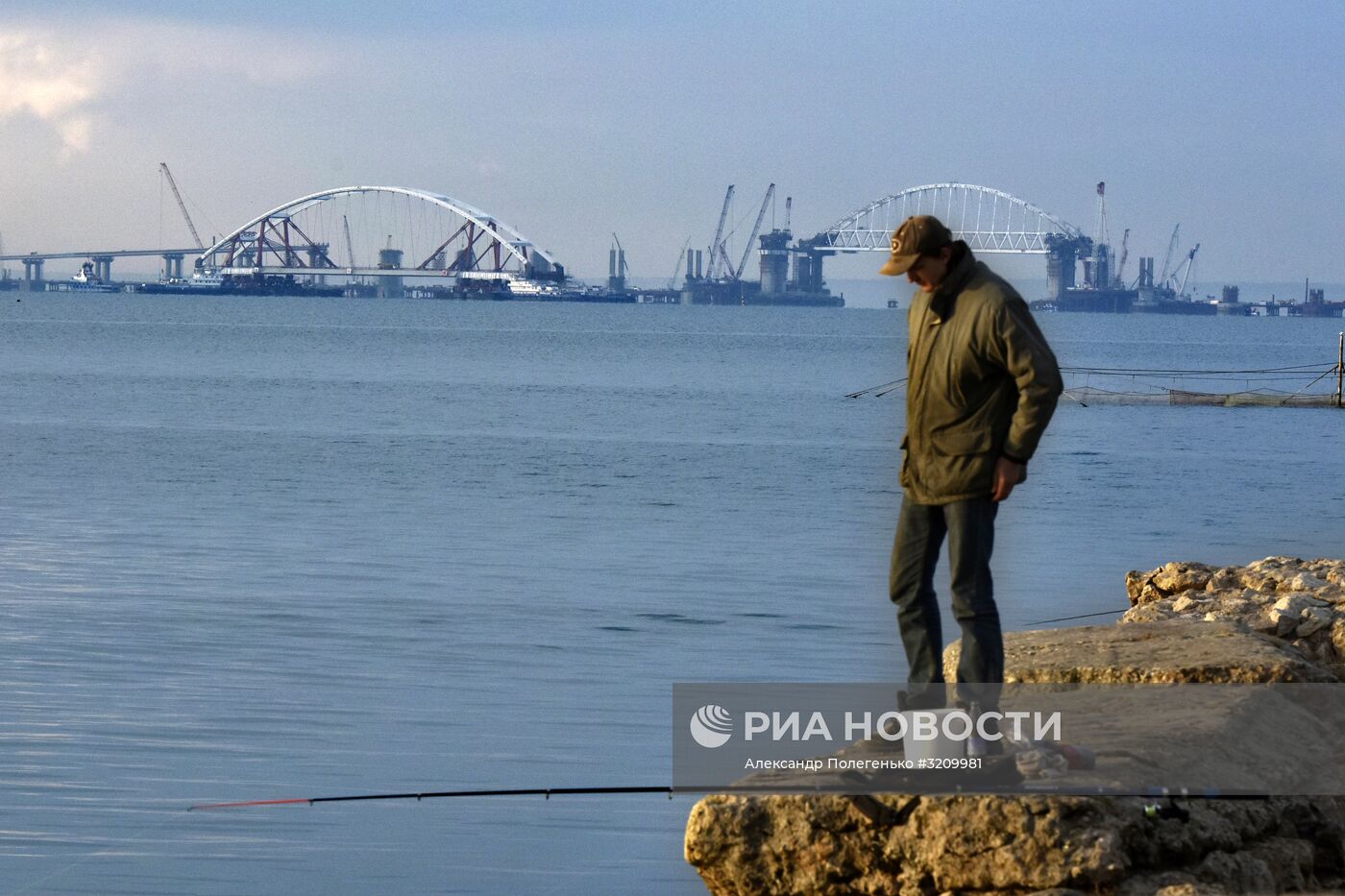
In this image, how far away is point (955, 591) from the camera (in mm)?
4066

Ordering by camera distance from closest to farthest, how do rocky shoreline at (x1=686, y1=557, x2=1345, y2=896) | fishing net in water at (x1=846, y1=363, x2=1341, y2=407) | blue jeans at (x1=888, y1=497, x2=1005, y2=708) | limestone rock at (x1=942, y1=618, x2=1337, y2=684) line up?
rocky shoreline at (x1=686, y1=557, x2=1345, y2=896) < blue jeans at (x1=888, y1=497, x2=1005, y2=708) < limestone rock at (x1=942, y1=618, x2=1337, y2=684) < fishing net in water at (x1=846, y1=363, x2=1341, y2=407)

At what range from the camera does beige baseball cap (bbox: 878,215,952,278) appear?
154 inches

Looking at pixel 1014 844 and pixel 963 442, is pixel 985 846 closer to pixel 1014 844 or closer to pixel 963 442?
pixel 1014 844

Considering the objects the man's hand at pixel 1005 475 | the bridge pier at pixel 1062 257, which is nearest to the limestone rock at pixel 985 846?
the man's hand at pixel 1005 475

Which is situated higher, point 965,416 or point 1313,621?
point 965,416

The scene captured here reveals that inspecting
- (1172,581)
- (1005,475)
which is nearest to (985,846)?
(1005,475)

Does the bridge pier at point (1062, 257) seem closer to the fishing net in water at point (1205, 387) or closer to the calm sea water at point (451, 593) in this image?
the fishing net in water at point (1205, 387)

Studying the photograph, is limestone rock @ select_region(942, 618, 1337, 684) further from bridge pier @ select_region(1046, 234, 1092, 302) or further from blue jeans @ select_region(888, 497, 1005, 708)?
bridge pier @ select_region(1046, 234, 1092, 302)

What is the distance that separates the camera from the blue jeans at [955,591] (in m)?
3.98

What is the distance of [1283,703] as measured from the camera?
188 inches

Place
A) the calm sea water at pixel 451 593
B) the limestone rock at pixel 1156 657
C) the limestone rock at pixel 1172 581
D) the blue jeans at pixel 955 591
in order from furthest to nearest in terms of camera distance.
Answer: the limestone rock at pixel 1172 581, the calm sea water at pixel 451 593, the limestone rock at pixel 1156 657, the blue jeans at pixel 955 591

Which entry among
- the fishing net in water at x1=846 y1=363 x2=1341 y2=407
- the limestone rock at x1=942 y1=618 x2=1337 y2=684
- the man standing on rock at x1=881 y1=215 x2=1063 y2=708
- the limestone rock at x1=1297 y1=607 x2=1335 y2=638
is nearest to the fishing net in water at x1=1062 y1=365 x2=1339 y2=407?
the fishing net in water at x1=846 y1=363 x2=1341 y2=407

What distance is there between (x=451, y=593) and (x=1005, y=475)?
8.34 m

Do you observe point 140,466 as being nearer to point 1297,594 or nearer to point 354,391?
point 1297,594
